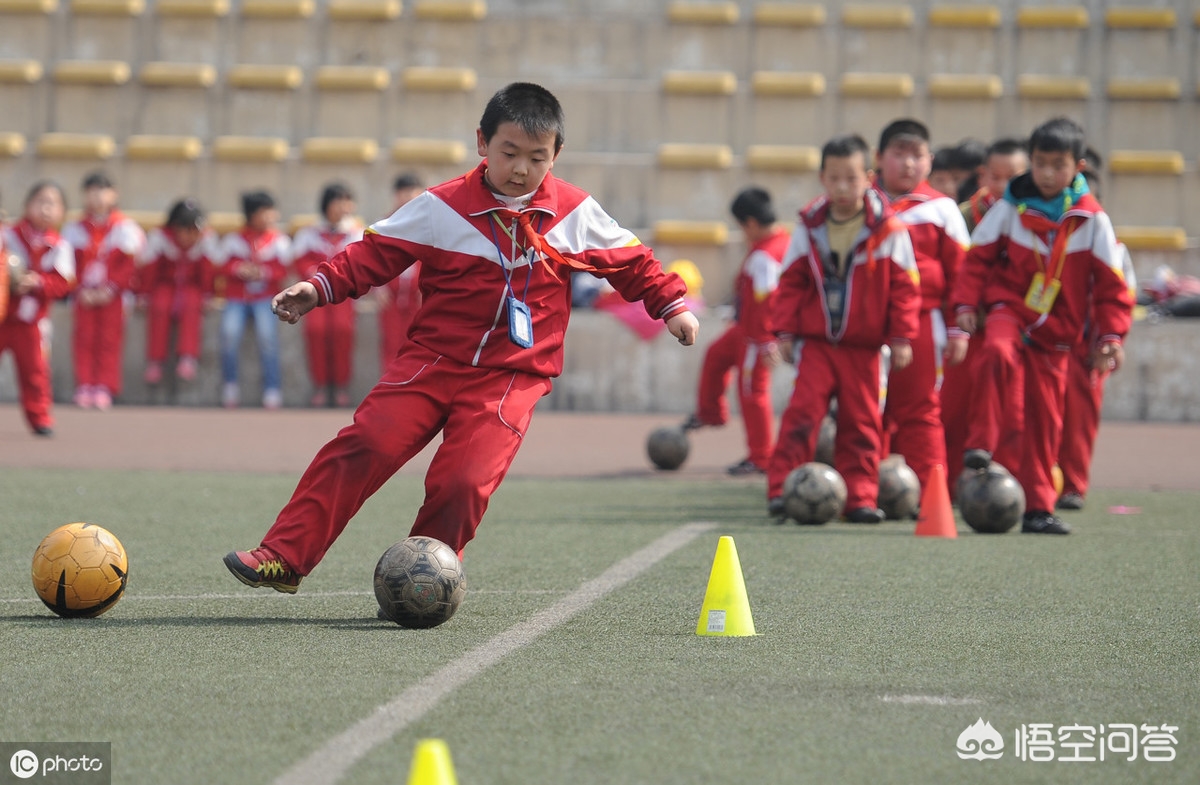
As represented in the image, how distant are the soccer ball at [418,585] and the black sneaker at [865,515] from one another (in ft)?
14.1

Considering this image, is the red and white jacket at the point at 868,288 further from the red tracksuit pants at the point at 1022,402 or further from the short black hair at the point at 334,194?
the short black hair at the point at 334,194

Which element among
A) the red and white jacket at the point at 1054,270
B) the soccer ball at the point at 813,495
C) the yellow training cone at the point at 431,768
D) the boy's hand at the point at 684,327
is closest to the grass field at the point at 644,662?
the soccer ball at the point at 813,495

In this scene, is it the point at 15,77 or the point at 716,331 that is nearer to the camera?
the point at 716,331

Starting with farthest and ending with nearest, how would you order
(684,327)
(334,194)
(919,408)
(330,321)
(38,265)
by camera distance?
(330,321) → (334,194) → (38,265) → (919,408) → (684,327)

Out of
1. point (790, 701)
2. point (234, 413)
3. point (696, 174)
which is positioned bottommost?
point (234, 413)

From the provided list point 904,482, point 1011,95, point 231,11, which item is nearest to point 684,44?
point 1011,95

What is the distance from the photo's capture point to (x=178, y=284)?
19094 millimetres

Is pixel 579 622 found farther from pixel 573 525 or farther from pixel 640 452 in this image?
pixel 640 452

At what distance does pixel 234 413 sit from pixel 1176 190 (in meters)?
11.7

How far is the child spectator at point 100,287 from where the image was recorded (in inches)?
723

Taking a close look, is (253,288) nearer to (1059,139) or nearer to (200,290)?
A: (200,290)

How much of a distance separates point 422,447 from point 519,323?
1.88ft

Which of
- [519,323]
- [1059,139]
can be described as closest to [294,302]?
[519,323]

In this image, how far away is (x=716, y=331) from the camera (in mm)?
17734
